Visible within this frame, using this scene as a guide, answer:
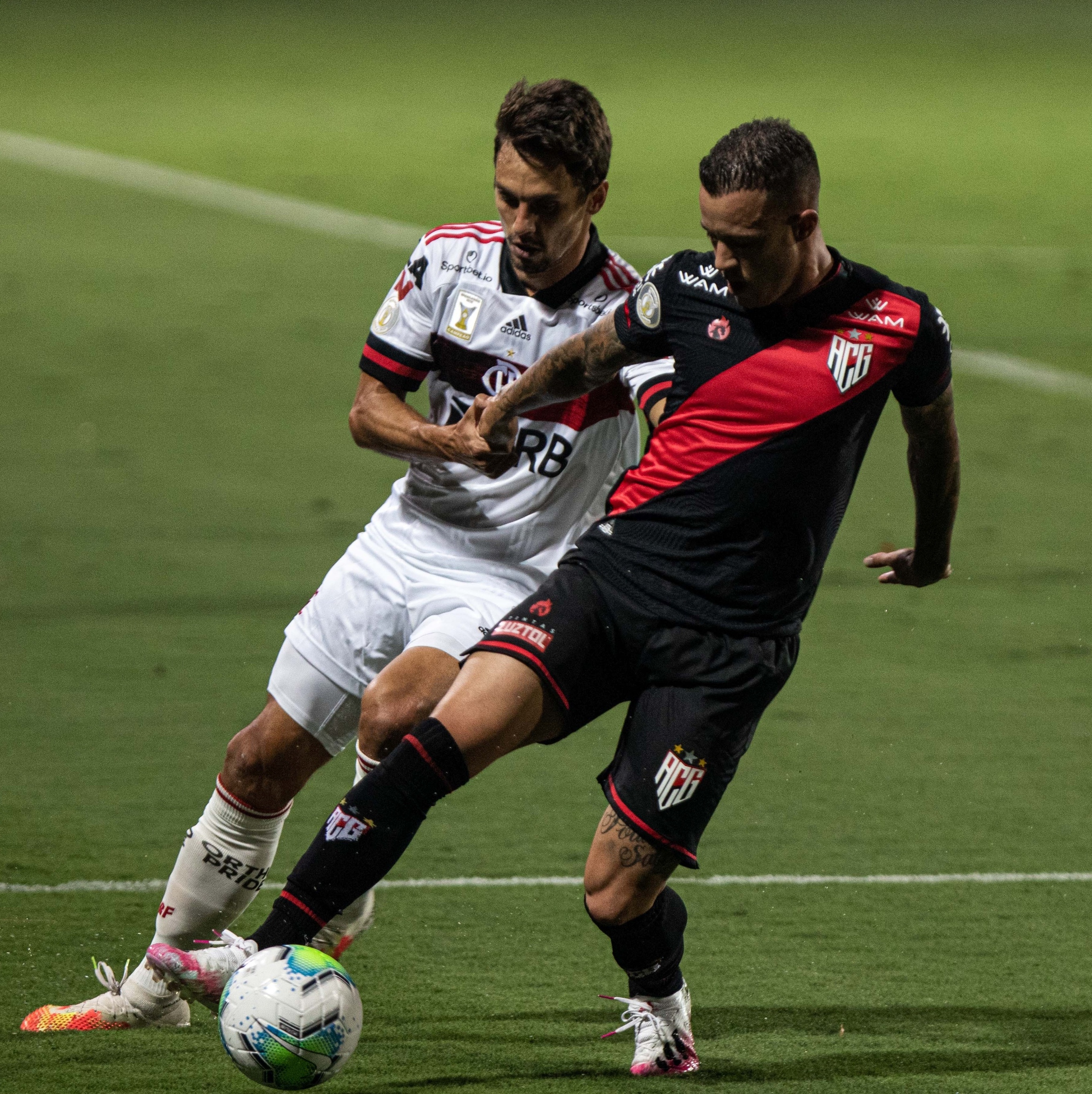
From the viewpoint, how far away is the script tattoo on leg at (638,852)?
14.4 ft

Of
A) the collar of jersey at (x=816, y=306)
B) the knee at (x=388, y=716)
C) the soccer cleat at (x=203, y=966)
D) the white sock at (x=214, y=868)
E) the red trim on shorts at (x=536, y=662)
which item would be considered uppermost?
the collar of jersey at (x=816, y=306)

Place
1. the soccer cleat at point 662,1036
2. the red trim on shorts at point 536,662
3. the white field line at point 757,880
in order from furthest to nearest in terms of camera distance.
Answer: the white field line at point 757,880
the soccer cleat at point 662,1036
the red trim on shorts at point 536,662

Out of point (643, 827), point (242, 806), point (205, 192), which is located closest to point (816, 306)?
point (643, 827)

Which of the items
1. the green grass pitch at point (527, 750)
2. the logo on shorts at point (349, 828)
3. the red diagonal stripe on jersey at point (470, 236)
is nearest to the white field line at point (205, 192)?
the green grass pitch at point (527, 750)

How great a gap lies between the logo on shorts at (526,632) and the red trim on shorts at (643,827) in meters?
0.36

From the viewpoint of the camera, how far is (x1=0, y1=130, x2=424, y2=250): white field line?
18.0 m

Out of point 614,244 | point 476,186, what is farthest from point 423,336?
point 476,186

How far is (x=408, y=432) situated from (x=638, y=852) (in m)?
1.17

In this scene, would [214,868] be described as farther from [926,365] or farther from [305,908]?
[926,365]

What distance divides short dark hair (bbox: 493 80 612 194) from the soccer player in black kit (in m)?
0.41

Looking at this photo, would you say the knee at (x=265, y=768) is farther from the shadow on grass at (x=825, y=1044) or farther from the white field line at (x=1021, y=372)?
the white field line at (x=1021, y=372)

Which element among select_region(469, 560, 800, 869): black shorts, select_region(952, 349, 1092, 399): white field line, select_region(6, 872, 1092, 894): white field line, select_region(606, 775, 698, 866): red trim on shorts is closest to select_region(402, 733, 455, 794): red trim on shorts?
select_region(469, 560, 800, 869): black shorts

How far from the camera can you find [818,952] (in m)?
5.42

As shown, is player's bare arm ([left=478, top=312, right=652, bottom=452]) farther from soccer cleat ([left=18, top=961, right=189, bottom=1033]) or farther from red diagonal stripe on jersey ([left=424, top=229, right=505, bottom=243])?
soccer cleat ([left=18, top=961, right=189, bottom=1033])
